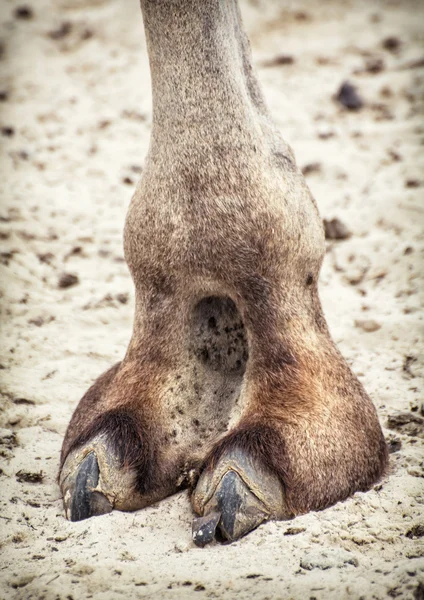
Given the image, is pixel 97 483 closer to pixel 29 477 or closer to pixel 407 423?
pixel 29 477

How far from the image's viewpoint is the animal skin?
7.14ft

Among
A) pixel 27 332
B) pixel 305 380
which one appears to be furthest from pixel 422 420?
pixel 27 332

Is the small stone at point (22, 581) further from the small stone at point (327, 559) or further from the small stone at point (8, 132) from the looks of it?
the small stone at point (8, 132)

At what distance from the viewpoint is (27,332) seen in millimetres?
3729

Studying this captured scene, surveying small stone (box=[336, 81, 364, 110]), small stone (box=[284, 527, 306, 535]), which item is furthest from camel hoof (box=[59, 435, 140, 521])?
small stone (box=[336, 81, 364, 110])

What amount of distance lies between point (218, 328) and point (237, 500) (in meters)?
0.60

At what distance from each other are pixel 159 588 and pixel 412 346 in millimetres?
1954

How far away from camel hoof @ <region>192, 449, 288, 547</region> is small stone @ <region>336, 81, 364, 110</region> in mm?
4205

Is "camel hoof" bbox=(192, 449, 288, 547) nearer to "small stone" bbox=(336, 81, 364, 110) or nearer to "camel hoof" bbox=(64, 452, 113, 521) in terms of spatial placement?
"camel hoof" bbox=(64, 452, 113, 521)

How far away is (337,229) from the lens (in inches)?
174

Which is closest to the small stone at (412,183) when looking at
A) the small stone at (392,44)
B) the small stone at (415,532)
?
the small stone at (392,44)

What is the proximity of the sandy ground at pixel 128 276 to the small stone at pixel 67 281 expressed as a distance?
0.03 meters

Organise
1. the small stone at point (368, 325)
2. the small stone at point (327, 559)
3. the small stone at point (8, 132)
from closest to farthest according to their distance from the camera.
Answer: the small stone at point (327, 559), the small stone at point (368, 325), the small stone at point (8, 132)

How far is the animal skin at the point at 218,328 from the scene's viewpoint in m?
2.18
